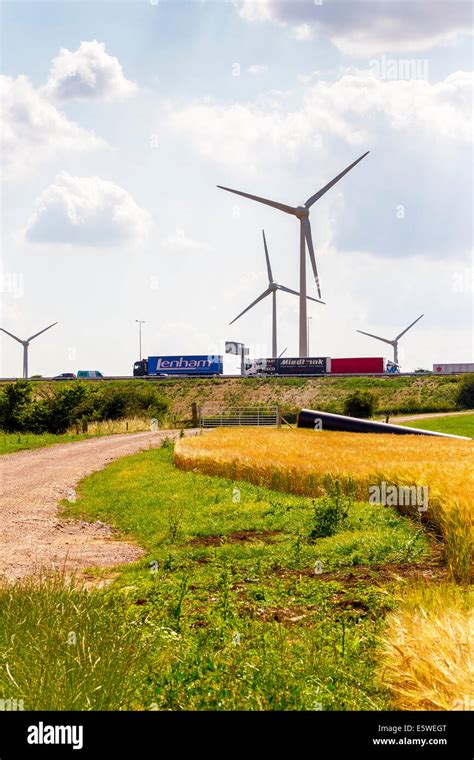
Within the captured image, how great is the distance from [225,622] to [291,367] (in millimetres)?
121023

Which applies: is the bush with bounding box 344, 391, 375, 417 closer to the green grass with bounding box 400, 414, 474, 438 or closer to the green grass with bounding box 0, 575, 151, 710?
the green grass with bounding box 400, 414, 474, 438

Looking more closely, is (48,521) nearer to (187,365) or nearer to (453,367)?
(187,365)

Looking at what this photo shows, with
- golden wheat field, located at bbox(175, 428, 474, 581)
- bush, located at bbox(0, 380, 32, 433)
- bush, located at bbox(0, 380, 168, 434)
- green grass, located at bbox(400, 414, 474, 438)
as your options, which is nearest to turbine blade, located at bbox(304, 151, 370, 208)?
green grass, located at bbox(400, 414, 474, 438)

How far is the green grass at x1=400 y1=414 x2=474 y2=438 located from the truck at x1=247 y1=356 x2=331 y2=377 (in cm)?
5933

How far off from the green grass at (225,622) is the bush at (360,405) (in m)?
56.2

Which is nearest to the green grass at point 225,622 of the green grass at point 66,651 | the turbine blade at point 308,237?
the green grass at point 66,651

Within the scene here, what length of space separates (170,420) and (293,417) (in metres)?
11.2

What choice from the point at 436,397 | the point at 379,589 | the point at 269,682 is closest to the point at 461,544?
the point at 379,589

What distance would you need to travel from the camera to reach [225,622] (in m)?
10.5

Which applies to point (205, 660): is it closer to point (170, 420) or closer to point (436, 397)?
point (170, 420)

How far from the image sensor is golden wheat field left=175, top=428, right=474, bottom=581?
567 inches

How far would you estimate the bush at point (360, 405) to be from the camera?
75.2 metres

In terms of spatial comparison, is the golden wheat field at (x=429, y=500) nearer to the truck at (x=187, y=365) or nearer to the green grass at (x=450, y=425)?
the green grass at (x=450, y=425)
